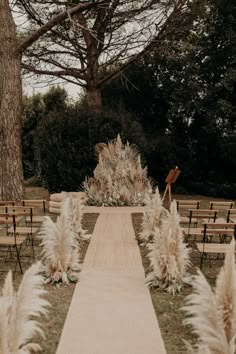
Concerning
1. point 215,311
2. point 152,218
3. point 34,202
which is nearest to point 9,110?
point 34,202

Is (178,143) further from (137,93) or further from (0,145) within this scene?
(0,145)

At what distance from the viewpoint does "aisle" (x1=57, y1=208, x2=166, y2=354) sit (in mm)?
5652

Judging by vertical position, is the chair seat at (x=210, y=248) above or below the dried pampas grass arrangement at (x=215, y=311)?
below

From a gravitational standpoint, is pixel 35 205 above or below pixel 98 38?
below

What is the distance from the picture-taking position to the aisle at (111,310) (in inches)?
223

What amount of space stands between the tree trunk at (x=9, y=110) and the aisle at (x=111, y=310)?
779cm

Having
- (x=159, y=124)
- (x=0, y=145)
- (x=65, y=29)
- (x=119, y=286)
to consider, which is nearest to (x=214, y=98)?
(x=159, y=124)

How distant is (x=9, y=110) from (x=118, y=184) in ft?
13.6

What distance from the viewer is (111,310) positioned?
22.6 feet

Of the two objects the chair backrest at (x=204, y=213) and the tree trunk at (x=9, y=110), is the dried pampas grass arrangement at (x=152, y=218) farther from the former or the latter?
the tree trunk at (x=9, y=110)

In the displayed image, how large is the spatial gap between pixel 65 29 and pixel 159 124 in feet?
20.2

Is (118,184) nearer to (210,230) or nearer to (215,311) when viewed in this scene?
(210,230)

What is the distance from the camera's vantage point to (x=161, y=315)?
22.6ft

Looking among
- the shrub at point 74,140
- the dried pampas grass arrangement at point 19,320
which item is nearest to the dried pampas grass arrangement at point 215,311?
the dried pampas grass arrangement at point 19,320
